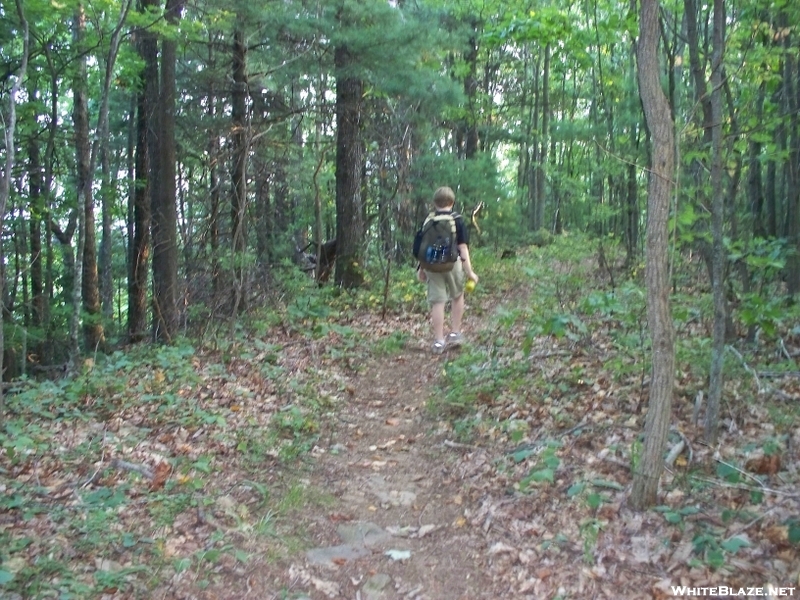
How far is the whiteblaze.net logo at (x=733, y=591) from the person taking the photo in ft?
11.1

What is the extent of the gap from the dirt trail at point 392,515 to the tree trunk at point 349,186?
544 cm

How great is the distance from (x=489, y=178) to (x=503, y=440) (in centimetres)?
1263

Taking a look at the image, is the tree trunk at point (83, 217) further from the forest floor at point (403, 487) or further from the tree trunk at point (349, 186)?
the tree trunk at point (349, 186)

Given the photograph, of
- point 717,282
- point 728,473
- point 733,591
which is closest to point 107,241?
point 717,282

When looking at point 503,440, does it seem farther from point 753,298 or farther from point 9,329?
point 9,329

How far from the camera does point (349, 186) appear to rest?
12.7 meters

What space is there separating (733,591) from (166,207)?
9.12m

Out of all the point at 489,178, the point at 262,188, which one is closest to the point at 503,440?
the point at 262,188

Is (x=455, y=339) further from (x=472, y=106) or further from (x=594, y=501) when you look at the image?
(x=472, y=106)

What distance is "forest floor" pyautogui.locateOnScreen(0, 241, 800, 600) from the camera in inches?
152

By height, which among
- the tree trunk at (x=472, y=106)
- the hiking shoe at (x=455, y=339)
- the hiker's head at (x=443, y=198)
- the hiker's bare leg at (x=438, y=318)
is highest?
the tree trunk at (x=472, y=106)

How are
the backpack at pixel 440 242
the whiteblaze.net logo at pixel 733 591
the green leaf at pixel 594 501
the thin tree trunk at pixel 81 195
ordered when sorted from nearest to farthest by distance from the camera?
the whiteblaze.net logo at pixel 733 591 → the green leaf at pixel 594 501 → the backpack at pixel 440 242 → the thin tree trunk at pixel 81 195

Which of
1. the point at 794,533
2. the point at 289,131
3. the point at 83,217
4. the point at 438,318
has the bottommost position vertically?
the point at 794,533

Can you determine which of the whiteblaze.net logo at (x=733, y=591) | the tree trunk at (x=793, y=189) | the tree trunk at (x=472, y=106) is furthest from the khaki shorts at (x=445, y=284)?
the tree trunk at (x=472, y=106)
